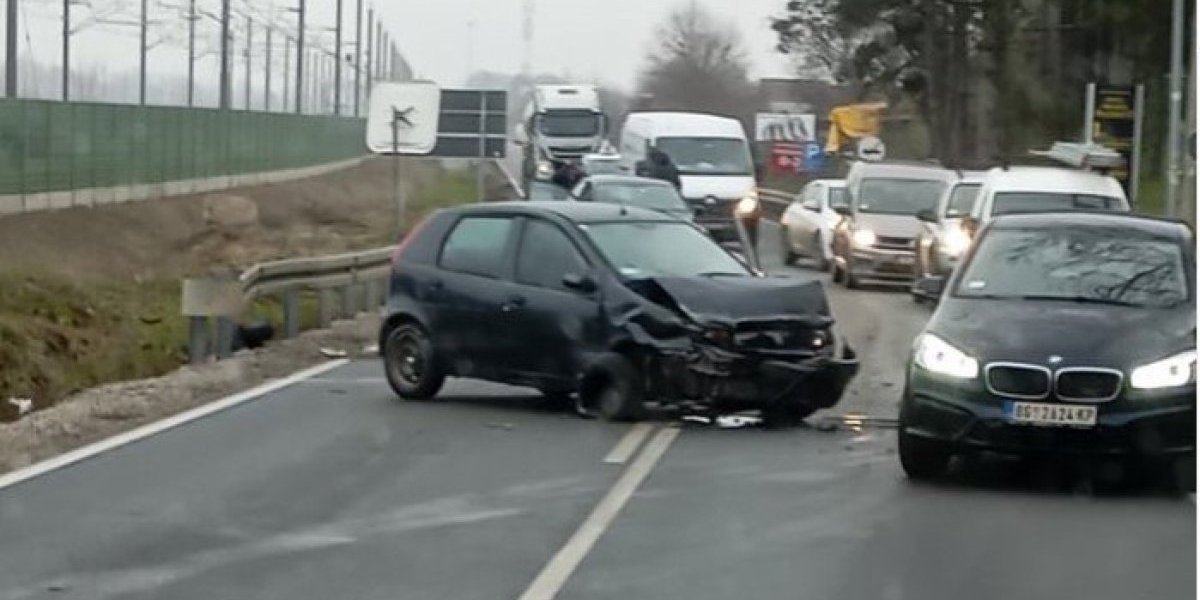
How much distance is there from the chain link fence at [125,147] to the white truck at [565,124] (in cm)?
774

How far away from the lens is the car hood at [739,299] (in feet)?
51.4

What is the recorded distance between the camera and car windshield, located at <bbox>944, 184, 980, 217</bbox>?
31048 mm

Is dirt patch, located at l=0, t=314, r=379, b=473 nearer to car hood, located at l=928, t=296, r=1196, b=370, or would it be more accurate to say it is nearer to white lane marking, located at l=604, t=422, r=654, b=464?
white lane marking, located at l=604, t=422, r=654, b=464

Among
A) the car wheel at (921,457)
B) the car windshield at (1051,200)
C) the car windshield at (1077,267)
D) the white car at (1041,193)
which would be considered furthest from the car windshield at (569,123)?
the car wheel at (921,457)

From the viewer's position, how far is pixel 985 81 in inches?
2608

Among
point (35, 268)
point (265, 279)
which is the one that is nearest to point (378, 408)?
point (265, 279)

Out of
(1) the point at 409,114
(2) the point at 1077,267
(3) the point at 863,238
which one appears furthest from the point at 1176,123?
(2) the point at 1077,267

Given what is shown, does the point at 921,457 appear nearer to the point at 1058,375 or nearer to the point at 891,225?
the point at 1058,375

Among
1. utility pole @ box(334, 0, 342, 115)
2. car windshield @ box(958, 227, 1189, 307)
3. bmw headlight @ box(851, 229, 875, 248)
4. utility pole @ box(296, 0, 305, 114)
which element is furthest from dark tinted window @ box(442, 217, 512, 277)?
utility pole @ box(334, 0, 342, 115)

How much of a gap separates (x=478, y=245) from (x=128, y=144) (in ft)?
114

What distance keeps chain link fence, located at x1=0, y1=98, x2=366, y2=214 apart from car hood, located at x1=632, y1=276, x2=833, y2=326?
26990 mm

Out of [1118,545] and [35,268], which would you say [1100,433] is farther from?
[35,268]

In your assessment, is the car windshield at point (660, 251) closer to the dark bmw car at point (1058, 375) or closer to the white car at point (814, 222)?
the dark bmw car at point (1058, 375)

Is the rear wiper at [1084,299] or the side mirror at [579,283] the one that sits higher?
the rear wiper at [1084,299]
